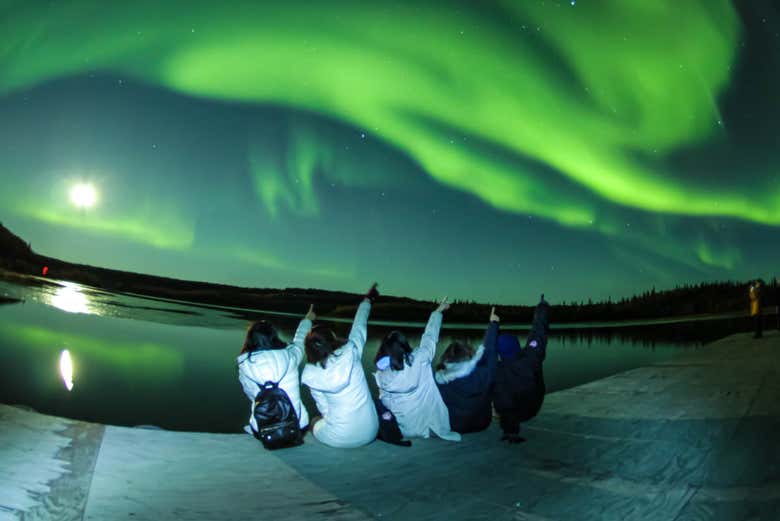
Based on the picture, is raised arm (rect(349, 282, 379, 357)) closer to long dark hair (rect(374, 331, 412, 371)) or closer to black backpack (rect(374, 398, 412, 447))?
long dark hair (rect(374, 331, 412, 371))

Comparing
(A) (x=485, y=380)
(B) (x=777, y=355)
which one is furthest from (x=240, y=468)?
(B) (x=777, y=355)

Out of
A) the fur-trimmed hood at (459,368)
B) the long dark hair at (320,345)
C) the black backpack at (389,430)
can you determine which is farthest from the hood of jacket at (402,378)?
the long dark hair at (320,345)

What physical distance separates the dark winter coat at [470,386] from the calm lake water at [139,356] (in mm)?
7358

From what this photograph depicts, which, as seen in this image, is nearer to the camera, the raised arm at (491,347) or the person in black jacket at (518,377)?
the raised arm at (491,347)

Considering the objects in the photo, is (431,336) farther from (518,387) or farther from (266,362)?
(266,362)

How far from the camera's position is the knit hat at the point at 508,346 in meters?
5.39

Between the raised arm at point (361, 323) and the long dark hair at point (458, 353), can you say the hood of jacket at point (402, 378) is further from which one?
the long dark hair at point (458, 353)

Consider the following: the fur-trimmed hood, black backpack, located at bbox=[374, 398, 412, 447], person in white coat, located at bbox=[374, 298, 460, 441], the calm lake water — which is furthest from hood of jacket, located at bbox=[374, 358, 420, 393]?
the calm lake water

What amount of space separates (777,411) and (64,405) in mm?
17227

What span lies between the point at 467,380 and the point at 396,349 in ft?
3.39

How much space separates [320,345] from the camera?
440 centimetres

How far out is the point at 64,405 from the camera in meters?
14.3

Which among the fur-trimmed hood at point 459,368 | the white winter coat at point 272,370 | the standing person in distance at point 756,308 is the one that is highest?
the standing person in distance at point 756,308

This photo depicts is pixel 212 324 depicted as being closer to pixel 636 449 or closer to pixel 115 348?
pixel 115 348
